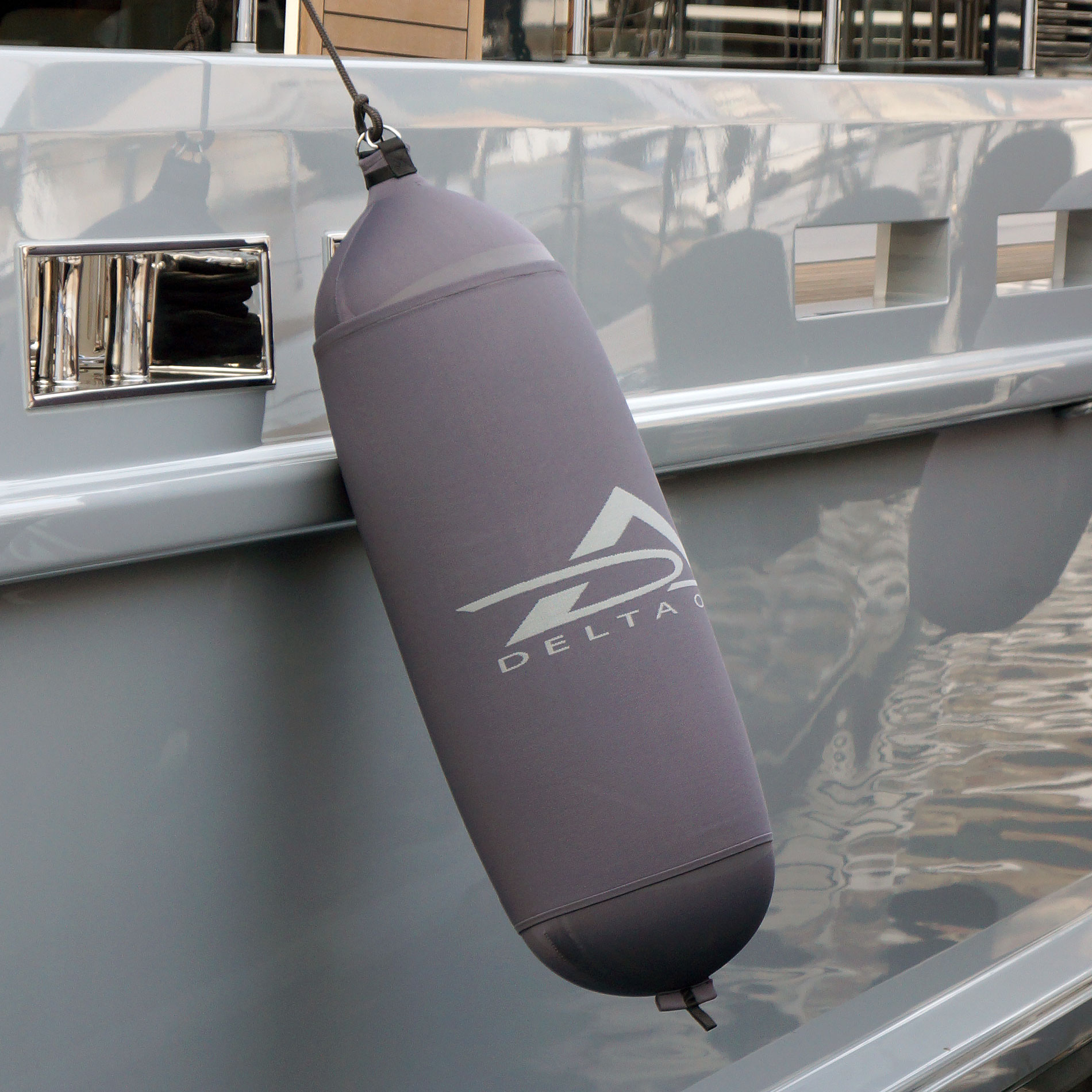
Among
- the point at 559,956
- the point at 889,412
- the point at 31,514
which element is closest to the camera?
the point at 31,514

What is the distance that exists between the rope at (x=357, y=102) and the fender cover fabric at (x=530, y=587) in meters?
0.02

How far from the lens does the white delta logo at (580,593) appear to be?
103 cm

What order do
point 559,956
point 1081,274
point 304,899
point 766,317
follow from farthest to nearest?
point 1081,274
point 766,317
point 304,899
point 559,956

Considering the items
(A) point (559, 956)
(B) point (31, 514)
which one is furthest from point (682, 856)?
(B) point (31, 514)

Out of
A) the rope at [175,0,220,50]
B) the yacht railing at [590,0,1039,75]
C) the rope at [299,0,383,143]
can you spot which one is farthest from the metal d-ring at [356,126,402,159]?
the yacht railing at [590,0,1039,75]

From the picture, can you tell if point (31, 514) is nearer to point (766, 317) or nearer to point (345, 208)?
point (345, 208)

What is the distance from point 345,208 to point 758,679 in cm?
73

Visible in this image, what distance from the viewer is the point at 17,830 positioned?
1.04m

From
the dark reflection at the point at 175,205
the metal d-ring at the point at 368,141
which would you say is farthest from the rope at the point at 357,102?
the dark reflection at the point at 175,205

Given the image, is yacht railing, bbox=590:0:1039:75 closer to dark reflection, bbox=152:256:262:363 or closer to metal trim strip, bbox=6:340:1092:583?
metal trim strip, bbox=6:340:1092:583

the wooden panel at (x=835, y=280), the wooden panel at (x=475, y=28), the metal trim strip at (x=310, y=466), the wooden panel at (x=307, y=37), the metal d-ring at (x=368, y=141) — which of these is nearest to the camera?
the metal trim strip at (x=310, y=466)

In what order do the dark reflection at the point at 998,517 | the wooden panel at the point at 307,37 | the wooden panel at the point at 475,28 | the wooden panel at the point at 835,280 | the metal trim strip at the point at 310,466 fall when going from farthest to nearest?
the dark reflection at the point at 998,517
the wooden panel at the point at 835,280
the wooden panel at the point at 475,28
the wooden panel at the point at 307,37
the metal trim strip at the point at 310,466

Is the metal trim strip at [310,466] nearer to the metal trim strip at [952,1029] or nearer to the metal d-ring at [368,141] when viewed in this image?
the metal d-ring at [368,141]

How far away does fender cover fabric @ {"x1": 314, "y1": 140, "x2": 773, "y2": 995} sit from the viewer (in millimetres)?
1031
